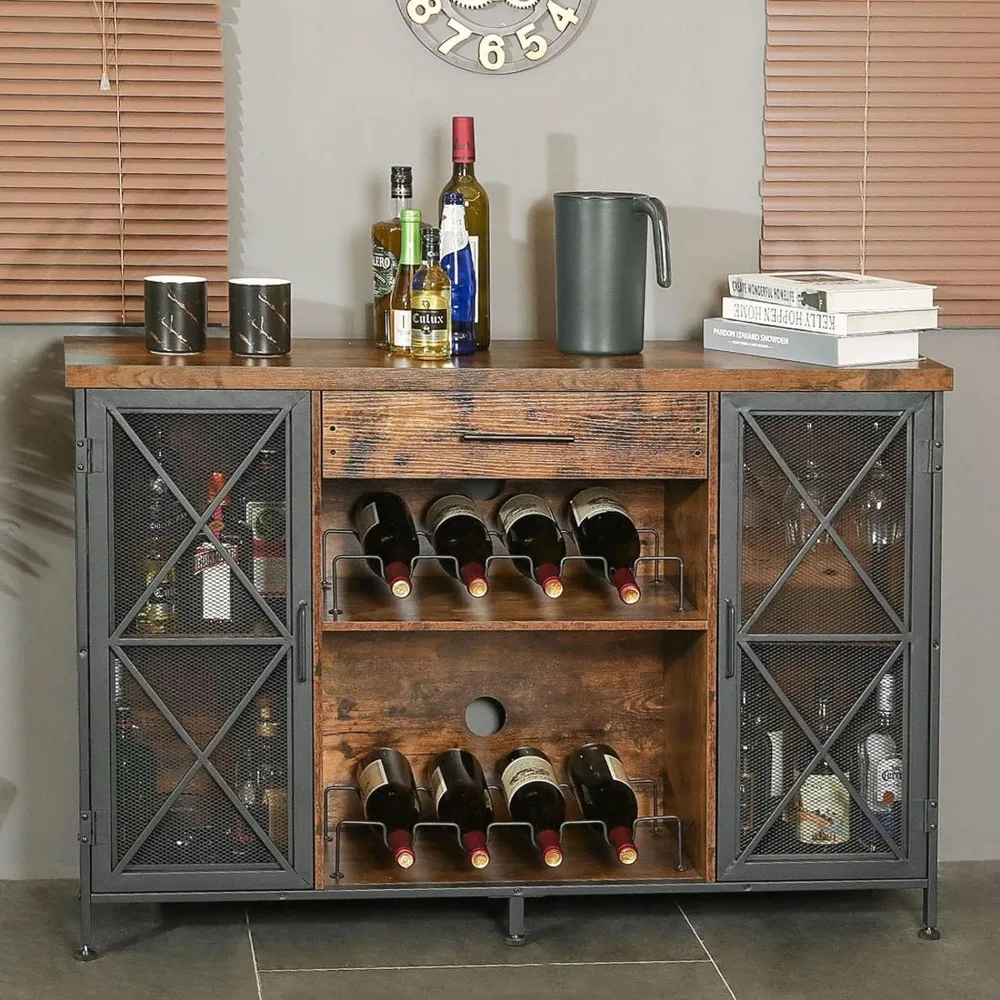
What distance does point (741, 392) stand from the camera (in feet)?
8.87

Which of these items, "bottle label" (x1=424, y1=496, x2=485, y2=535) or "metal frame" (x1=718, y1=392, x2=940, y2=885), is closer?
"metal frame" (x1=718, y1=392, x2=940, y2=885)

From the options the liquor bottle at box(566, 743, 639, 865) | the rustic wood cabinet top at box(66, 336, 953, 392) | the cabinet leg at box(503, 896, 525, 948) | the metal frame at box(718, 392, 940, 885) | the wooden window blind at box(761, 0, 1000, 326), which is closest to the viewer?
the rustic wood cabinet top at box(66, 336, 953, 392)

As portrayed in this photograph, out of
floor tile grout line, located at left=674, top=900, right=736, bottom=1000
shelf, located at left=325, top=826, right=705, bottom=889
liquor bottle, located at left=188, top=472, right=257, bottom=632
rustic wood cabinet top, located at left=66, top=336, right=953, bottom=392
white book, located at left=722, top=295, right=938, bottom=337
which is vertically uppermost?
white book, located at left=722, top=295, right=938, bottom=337

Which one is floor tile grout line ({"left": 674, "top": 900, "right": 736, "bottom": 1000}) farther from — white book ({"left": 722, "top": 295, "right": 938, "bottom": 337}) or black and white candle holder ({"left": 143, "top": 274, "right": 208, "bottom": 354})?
black and white candle holder ({"left": 143, "top": 274, "right": 208, "bottom": 354})

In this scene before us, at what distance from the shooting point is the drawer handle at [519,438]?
267 centimetres

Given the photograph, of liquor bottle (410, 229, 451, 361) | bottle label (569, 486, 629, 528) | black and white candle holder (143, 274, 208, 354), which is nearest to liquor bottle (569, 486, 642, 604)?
bottle label (569, 486, 629, 528)

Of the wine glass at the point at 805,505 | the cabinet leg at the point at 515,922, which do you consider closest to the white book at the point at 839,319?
the wine glass at the point at 805,505

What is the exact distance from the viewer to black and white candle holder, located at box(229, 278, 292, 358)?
272 cm

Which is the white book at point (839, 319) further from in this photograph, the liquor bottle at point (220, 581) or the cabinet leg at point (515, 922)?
the cabinet leg at point (515, 922)

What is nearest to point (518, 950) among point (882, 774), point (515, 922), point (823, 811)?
point (515, 922)

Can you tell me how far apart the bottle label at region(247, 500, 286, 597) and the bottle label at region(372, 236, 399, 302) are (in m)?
0.46

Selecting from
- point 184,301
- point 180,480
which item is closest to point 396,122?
point 184,301

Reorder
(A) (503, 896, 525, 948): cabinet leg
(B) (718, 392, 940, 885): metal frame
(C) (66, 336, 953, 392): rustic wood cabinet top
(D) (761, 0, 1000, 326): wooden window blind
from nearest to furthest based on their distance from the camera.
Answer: (C) (66, 336, 953, 392): rustic wood cabinet top → (B) (718, 392, 940, 885): metal frame → (A) (503, 896, 525, 948): cabinet leg → (D) (761, 0, 1000, 326): wooden window blind

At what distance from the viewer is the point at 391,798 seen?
9.57ft
